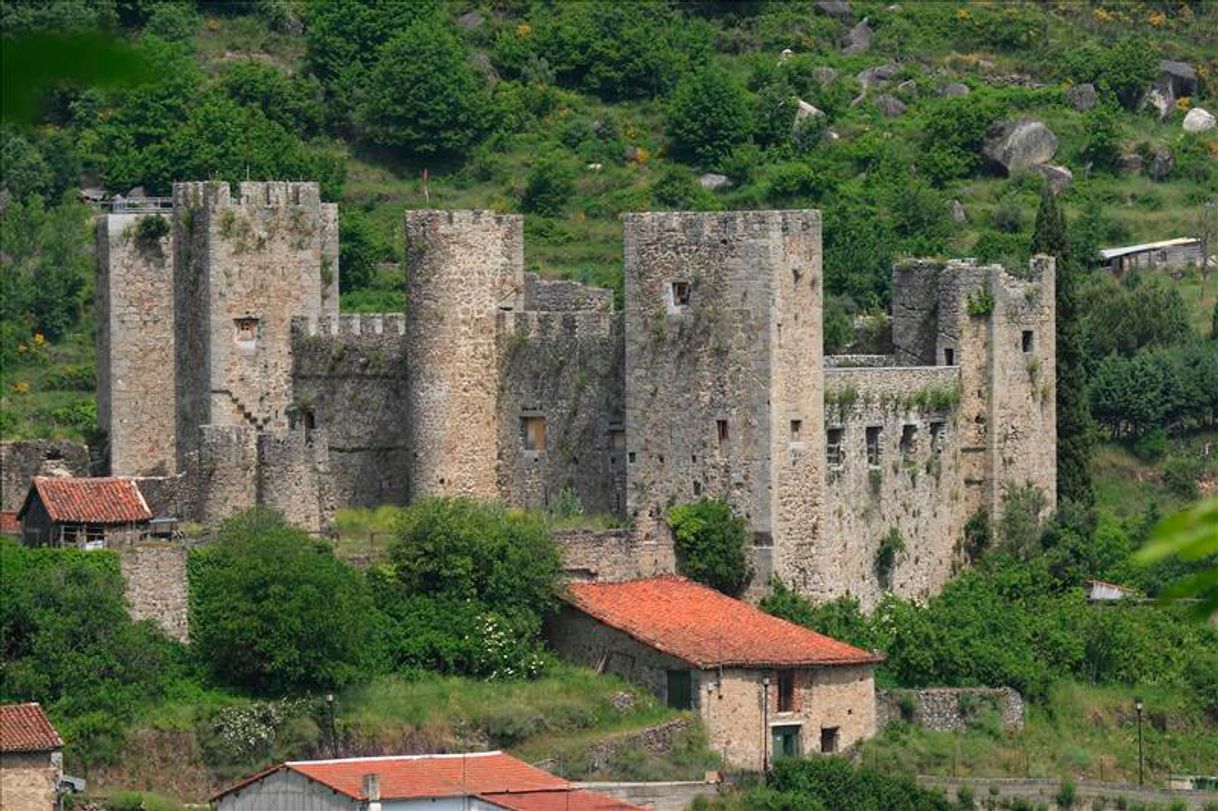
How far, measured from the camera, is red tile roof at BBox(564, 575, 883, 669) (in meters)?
33.1

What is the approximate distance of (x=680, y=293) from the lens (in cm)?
3650

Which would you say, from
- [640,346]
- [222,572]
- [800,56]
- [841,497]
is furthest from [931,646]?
[800,56]

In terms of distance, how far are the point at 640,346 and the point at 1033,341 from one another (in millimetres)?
6638

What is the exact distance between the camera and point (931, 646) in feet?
119

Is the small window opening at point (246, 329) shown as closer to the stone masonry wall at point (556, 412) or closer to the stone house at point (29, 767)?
the stone masonry wall at point (556, 412)

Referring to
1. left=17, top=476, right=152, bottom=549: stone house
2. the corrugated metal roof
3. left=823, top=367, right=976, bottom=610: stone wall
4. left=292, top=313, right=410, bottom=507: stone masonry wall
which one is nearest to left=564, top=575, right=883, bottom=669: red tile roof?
left=823, top=367, right=976, bottom=610: stone wall

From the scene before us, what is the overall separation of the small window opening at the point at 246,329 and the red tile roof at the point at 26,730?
8479 mm

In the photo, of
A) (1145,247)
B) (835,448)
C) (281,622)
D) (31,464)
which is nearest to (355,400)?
(31,464)

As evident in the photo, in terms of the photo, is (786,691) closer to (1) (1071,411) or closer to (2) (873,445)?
(2) (873,445)

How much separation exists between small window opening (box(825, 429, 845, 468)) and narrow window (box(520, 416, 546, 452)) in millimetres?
3654

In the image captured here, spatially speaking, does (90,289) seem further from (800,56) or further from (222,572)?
(222,572)

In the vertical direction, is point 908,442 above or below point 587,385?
below

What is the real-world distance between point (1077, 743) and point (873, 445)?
498 cm

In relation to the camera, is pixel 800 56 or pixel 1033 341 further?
pixel 800 56
